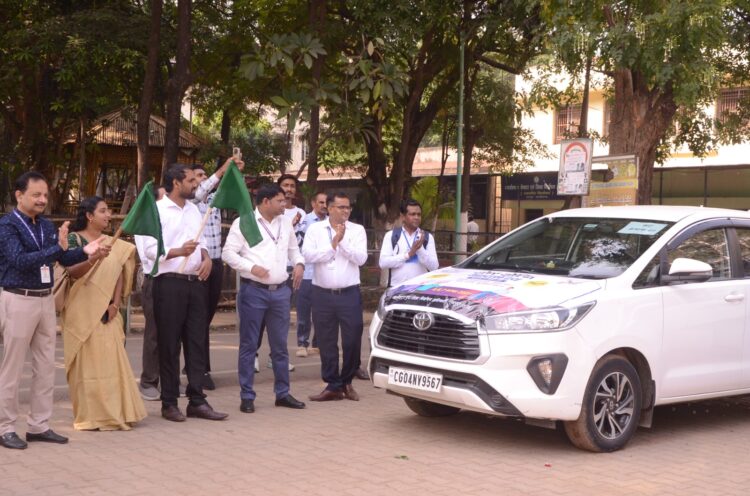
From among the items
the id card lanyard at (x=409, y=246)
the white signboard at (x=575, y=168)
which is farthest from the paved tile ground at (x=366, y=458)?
the white signboard at (x=575, y=168)

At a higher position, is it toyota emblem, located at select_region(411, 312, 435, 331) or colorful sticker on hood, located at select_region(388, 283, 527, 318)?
colorful sticker on hood, located at select_region(388, 283, 527, 318)

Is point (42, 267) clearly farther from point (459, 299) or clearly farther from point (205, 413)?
point (459, 299)

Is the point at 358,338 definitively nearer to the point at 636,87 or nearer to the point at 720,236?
the point at 720,236

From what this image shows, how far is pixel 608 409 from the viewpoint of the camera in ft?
23.3

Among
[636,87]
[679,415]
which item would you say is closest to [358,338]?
[679,415]

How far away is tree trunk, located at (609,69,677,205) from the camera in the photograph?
1416 cm

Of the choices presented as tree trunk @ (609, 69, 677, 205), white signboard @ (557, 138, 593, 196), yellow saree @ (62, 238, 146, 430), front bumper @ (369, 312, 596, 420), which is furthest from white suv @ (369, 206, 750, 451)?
tree trunk @ (609, 69, 677, 205)

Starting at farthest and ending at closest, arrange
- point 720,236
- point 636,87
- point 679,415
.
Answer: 1. point 636,87
2. point 679,415
3. point 720,236

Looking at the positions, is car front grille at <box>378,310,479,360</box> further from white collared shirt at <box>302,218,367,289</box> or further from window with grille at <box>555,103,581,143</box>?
window with grille at <box>555,103,581,143</box>

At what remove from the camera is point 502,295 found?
6.92 m

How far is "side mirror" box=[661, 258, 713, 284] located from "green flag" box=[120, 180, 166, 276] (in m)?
3.89

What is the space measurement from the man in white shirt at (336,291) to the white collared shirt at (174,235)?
3.93 feet

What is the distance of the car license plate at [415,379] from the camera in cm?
700

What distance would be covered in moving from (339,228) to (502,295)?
7.48ft
